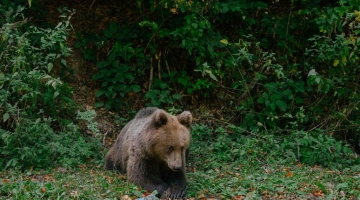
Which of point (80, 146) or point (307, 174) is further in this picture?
point (80, 146)

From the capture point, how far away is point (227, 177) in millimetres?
7926

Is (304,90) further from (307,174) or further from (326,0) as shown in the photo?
(307,174)

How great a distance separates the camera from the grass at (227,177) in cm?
656

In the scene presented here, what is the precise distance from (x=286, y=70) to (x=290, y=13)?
48.8 inches

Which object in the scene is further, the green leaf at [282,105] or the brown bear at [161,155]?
the green leaf at [282,105]

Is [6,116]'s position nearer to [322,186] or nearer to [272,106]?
[322,186]

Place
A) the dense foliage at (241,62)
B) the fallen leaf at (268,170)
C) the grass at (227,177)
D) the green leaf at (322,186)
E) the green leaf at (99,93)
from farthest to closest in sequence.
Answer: the green leaf at (99,93) < the dense foliage at (241,62) < the fallen leaf at (268,170) < the green leaf at (322,186) < the grass at (227,177)

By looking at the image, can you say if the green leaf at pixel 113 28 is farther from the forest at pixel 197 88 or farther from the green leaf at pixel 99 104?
the green leaf at pixel 99 104

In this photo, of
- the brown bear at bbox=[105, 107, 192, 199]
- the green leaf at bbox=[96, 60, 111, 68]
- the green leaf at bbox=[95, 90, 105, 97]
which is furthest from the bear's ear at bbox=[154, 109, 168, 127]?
the green leaf at bbox=[96, 60, 111, 68]

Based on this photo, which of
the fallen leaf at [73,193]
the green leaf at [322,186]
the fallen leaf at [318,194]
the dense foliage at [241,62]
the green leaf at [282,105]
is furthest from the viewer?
the green leaf at [282,105]

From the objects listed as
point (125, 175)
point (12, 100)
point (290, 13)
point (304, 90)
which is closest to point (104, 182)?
point (125, 175)

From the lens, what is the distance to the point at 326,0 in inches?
457

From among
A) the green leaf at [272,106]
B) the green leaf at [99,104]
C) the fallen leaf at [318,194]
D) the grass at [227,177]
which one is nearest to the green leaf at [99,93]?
the green leaf at [99,104]

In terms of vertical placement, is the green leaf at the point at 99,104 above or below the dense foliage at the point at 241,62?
below
